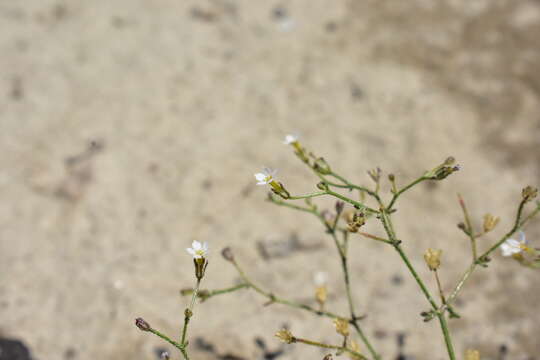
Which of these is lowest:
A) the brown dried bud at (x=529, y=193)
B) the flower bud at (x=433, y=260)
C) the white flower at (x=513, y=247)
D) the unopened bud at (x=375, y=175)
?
the flower bud at (x=433, y=260)

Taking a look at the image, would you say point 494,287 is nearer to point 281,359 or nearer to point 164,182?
point 281,359

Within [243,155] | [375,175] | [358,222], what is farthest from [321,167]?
[243,155]

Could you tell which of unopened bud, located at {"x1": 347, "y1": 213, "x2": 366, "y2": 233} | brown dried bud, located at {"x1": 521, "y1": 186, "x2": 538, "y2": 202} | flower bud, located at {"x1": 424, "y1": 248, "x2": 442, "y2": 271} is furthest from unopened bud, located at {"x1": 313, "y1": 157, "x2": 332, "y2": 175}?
brown dried bud, located at {"x1": 521, "y1": 186, "x2": 538, "y2": 202}

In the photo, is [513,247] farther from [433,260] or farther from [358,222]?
[358,222]

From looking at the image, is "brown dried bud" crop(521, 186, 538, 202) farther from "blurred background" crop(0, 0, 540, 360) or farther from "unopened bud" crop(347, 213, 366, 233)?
"blurred background" crop(0, 0, 540, 360)

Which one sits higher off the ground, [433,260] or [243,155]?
[243,155]

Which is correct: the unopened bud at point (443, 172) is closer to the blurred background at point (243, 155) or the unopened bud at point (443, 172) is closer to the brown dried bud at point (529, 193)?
the brown dried bud at point (529, 193)

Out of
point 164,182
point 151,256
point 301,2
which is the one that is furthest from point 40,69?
point 301,2


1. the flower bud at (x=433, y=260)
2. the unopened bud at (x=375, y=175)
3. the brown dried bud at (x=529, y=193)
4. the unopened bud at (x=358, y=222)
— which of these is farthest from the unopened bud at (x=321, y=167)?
the brown dried bud at (x=529, y=193)
